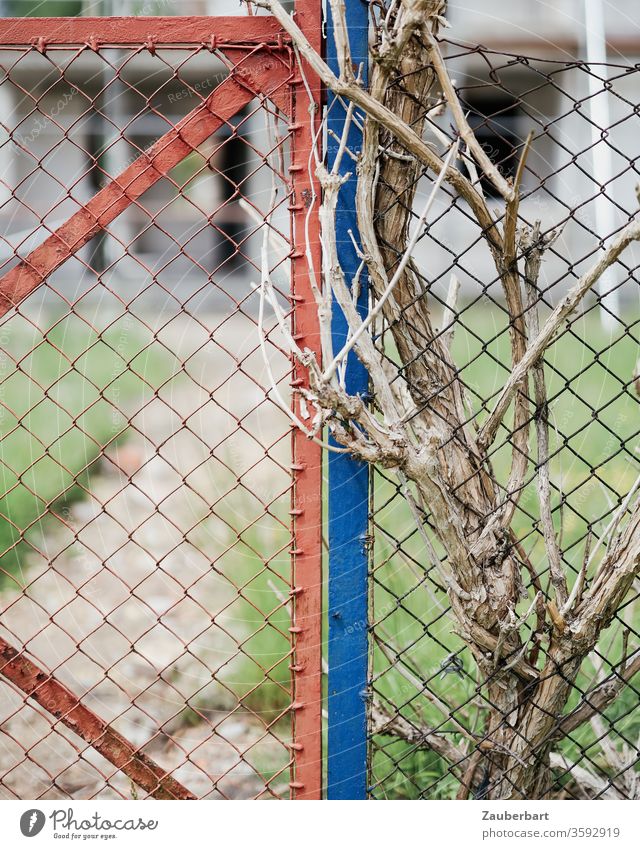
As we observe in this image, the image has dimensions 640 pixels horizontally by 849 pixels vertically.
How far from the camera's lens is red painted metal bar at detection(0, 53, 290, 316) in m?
1.45

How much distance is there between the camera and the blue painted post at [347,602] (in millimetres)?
1509

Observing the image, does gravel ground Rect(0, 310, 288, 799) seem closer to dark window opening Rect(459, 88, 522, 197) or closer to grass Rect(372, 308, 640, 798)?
grass Rect(372, 308, 640, 798)

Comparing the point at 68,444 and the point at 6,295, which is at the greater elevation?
the point at 68,444

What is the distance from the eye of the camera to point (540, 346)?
56.8 inches

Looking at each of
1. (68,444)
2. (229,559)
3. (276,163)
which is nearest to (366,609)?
(276,163)

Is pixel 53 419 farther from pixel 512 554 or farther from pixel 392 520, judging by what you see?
pixel 512 554

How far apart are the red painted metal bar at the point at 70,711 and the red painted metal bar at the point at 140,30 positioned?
1.26 metres

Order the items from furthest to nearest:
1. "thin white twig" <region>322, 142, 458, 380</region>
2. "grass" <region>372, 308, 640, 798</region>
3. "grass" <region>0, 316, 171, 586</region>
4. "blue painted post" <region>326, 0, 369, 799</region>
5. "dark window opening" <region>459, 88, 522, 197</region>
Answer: "grass" <region>0, 316, 171, 586</region> → "grass" <region>372, 308, 640, 798</region> → "blue painted post" <region>326, 0, 369, 799</region> → "dark window opening" <region>459, 88, 522, 197</region> → "thin white twig" <region>322, 142, 458, 380</region>

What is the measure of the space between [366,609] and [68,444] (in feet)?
10.1

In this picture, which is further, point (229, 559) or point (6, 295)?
point (229, 559)

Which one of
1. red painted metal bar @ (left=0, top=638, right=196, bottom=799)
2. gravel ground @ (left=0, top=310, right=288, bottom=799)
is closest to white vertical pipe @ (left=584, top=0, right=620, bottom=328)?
gravel ground @ (left=0, top=310, right=288, bottom=799)

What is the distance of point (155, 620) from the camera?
323 cm

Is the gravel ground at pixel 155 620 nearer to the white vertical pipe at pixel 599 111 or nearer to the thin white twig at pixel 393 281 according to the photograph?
the thin white twig at pixel 393 281

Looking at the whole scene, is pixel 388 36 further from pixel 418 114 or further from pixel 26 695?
pixel 26 695
